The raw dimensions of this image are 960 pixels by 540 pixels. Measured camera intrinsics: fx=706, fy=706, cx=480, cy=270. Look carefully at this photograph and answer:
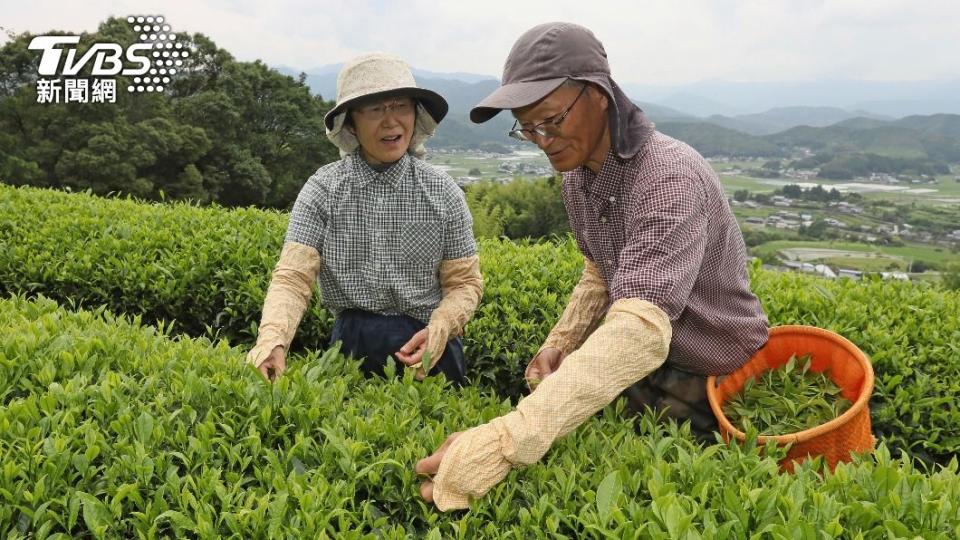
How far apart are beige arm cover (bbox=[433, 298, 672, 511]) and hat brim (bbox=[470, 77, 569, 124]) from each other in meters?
0.57

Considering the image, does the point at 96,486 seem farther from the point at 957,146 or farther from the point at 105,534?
the point at 957,146

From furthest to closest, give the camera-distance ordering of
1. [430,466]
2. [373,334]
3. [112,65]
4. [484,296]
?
[112,65]
[484,296]
[373,334]
[430,466]

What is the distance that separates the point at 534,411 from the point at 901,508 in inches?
35.8

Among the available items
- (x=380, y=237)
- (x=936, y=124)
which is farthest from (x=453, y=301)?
(x=936, y=124)

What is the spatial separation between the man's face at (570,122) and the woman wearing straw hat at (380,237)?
2.40 feet

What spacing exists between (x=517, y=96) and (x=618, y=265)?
57cm

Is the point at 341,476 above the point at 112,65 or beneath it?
beneath

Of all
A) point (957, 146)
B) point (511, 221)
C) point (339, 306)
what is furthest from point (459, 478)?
point (957, 146)

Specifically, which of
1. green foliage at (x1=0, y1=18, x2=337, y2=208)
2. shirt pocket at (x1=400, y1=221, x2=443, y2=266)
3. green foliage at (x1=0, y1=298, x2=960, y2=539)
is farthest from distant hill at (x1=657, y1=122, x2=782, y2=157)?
green foliage at (x1=0, y1=298, x2=960, y2=539)

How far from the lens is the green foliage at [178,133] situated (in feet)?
84.6

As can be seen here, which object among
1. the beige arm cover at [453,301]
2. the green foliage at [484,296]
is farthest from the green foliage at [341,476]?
the green foliage at [484,296]

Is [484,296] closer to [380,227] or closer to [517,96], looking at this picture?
[380,227]

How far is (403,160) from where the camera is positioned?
2.70 metres

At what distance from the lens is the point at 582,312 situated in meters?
2.62
